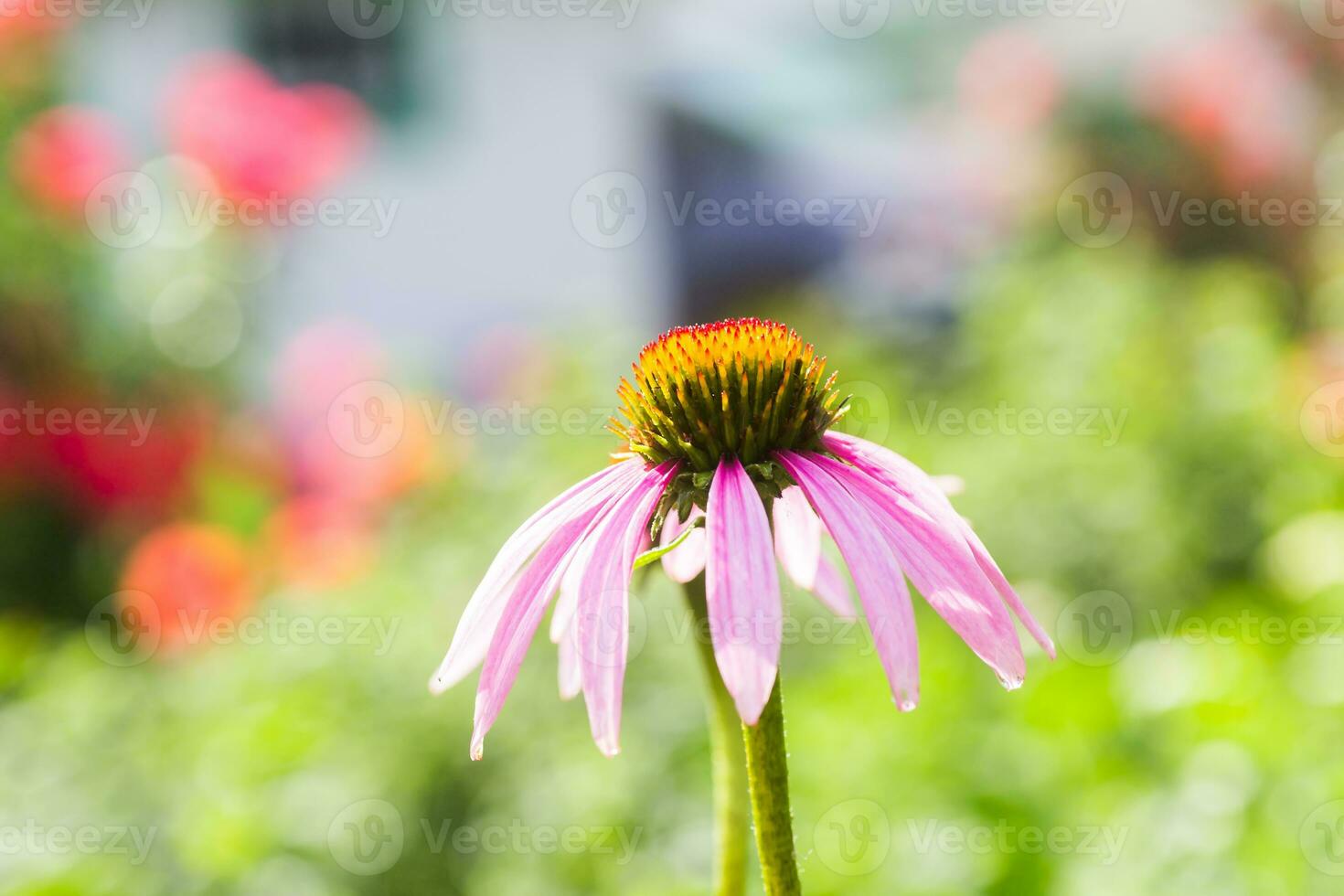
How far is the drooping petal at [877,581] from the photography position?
44 cm

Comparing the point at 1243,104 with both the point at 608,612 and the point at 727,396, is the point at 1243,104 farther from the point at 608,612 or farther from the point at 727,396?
the point at 608,612

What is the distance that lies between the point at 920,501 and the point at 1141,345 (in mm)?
1963

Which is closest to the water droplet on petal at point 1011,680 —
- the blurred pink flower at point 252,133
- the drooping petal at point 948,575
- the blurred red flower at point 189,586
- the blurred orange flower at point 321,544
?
the drooping petal at point 948,575

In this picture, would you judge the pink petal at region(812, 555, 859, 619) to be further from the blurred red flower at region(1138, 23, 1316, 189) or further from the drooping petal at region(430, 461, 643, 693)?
the blurred red flower at region(1138, 23, 1316, 189)

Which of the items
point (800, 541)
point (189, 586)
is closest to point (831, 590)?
point (800, 541)

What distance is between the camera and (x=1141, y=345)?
2.30 metres

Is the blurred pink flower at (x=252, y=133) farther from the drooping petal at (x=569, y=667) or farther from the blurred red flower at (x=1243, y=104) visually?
the drooping petal at (x=569, y=667)

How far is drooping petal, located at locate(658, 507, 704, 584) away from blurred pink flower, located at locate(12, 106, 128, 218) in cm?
281

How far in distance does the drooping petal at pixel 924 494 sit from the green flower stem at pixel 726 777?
0.11 m

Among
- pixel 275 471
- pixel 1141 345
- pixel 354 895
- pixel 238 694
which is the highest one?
pixel 1141 345

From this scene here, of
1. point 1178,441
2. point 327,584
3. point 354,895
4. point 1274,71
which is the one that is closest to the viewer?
point 354,895

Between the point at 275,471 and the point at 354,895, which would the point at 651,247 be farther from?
the point at 354,895

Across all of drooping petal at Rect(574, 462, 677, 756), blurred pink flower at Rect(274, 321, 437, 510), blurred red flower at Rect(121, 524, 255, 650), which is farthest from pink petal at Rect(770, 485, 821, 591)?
blurred pink flower at Rect(274, 321, 437, 510)

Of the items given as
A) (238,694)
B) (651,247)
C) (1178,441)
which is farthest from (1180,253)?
(238,694)
